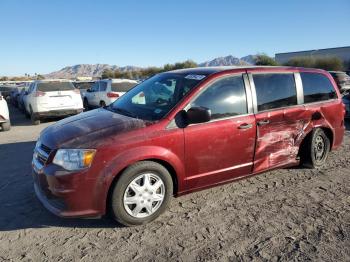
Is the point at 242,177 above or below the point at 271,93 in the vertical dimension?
below

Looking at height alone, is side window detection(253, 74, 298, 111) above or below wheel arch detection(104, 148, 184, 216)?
above

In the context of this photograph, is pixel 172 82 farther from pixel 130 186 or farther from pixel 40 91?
pixel 40 91

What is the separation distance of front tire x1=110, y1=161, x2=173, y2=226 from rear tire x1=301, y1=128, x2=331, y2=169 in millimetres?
2631

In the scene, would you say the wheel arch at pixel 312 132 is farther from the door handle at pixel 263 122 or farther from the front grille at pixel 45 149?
the front grille at pixel 45 149

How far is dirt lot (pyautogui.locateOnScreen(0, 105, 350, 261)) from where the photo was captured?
11.1 ft

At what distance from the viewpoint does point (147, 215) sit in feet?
13.1

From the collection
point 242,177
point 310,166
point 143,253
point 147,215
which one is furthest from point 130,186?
point 310,166

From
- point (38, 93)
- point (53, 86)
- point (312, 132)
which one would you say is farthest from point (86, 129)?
point (53, 86)

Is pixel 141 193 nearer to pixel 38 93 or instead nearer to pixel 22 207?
pixel 22 207

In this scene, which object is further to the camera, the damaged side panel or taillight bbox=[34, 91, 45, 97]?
taillight bbox=[34, 91, 45, 97]

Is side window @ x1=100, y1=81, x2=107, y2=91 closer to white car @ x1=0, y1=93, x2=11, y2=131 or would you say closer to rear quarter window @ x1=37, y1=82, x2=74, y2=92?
rear quarter window @ x1=37, y1=82, x2=74, y2=92

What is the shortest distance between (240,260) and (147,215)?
122 centimetres

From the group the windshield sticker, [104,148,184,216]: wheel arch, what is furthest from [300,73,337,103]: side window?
[104,148,184,216]: wheel arch

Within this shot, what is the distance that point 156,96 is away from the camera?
4.80 meters
